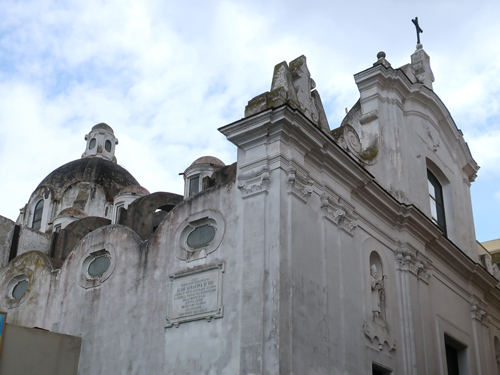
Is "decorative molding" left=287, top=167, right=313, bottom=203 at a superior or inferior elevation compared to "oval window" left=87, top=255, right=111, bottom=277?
superior

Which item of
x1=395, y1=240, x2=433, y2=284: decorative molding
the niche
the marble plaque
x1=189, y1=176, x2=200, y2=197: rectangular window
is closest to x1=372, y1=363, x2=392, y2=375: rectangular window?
the niche

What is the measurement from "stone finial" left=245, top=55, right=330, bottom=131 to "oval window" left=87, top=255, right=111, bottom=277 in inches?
200

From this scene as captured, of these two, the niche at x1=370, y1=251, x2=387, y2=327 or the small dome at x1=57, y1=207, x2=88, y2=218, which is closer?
the niche at x1=370, y1=251, x2=387, y2=327

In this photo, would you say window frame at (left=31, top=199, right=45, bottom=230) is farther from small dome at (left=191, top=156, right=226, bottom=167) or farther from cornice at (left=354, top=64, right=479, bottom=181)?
cornice at (left=354, top=64, right=479, bottom=181)

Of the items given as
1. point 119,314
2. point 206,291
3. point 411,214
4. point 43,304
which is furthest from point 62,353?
point 411,214

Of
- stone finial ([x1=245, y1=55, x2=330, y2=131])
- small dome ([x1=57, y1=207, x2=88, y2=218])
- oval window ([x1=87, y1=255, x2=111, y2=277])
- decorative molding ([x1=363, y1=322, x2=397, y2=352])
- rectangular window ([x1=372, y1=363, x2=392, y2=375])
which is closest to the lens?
stone finial ([x1=245, y1=55, x2=330, y2=131])

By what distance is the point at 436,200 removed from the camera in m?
20.6

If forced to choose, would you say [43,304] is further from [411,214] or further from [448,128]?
[448,128]

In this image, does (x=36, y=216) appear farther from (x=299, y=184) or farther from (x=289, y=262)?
(x=289, y=262)

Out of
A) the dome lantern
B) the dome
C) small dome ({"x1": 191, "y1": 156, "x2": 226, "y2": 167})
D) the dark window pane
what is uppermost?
the dome lantern

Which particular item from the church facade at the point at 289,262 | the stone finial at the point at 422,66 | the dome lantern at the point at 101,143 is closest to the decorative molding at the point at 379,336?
the church facade at the point at 289,262

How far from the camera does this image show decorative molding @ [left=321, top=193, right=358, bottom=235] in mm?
13883

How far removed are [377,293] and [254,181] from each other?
426 centimetres

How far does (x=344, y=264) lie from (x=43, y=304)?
7.82 m
